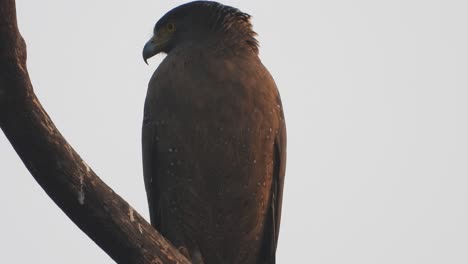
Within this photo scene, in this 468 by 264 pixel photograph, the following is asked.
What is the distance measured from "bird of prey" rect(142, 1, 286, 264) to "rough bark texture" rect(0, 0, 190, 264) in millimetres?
1292

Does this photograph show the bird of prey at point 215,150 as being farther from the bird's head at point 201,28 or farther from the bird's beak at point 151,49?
the bird's beak at point 151,49

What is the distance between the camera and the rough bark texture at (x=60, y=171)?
3.71 metres

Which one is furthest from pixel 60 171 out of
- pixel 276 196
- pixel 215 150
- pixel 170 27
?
pixel 170 27

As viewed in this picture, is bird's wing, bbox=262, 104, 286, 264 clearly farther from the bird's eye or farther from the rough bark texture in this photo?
the rough bark texture

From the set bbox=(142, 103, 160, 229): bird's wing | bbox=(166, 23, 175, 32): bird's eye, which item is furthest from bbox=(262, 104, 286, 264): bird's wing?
bbox=(166, 23, 175, 32): bird's eye

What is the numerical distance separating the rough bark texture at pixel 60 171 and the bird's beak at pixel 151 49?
7.85ft

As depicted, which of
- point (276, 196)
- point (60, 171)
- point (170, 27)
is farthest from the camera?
point (170, 27)

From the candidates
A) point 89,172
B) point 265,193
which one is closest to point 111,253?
point 89,172

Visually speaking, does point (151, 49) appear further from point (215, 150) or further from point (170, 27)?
point (215, 150)

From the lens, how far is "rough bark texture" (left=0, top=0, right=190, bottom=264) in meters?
3.71

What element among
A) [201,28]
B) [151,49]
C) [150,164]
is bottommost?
[150,164]

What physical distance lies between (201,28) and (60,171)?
267 centimetres

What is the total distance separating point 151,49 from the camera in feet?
21.5

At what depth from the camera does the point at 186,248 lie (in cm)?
607
